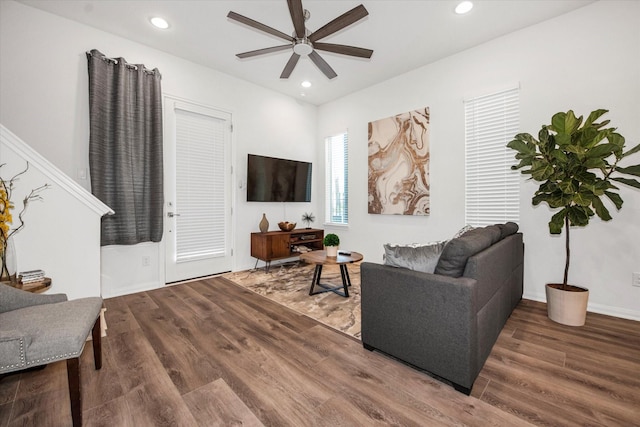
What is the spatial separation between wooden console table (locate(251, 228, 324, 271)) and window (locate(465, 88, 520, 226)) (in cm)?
265

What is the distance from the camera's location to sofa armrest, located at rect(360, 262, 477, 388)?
1.63 meters

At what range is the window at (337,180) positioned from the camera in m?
5.36

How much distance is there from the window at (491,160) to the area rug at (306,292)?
198 centimetres

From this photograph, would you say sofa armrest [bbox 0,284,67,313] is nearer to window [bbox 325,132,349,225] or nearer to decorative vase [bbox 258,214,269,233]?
decorative vase [bbox 258,214,269,233]

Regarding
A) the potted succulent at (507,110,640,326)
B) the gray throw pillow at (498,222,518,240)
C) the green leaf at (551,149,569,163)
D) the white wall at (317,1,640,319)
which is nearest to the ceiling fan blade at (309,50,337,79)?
the white wall at (317,1,640,319)

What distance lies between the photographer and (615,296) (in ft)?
9.18

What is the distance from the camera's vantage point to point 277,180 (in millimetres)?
5039

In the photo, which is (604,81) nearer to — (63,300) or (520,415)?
(520,415)

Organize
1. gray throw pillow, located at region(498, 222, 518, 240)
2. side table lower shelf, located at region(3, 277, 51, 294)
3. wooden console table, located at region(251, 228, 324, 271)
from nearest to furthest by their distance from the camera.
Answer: side table lower shelf, located at region(3, 277, 51, 294), gray throw pillow, located at region(498, 222, 518, 240), wooden console table, located at region(251, 228, 324, 271)

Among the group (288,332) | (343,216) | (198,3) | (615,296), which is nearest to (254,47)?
(198,3)

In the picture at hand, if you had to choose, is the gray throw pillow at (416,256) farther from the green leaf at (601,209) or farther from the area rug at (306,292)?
the green leaf at (601,209)

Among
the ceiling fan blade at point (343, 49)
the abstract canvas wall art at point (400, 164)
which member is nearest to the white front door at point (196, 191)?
the ceiling fan blade at point (343, 49)

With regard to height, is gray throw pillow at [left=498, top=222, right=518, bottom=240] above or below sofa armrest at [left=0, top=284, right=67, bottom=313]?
above

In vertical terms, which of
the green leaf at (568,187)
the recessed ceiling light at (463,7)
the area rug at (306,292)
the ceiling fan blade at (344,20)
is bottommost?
the area rug at (306,292)
